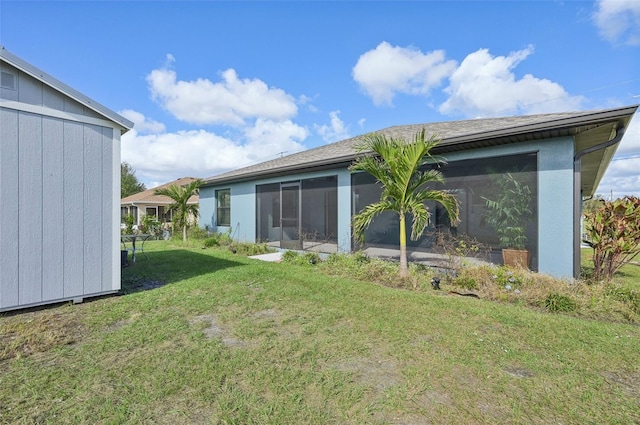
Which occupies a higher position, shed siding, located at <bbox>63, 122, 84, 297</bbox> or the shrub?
shed siding, located at <bbox>63, 122, 84, 297</bbox>

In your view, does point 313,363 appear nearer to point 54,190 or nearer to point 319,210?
point 54,190

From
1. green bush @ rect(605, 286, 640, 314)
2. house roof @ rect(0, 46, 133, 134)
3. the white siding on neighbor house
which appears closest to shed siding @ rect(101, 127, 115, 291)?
the white siding on neighbor house

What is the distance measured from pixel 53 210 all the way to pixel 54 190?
0.96 ft

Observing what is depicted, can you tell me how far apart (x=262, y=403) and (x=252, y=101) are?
18762 mm

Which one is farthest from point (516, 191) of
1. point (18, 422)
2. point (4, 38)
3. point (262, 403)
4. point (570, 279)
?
point (4, 38)

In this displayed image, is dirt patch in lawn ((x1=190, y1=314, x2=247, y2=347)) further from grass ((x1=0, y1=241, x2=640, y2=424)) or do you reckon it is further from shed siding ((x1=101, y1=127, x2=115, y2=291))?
shed siding ((x1=101, y1=127, x2=115, y2=291))

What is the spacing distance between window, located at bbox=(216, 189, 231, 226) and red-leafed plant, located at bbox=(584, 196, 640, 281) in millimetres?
11546

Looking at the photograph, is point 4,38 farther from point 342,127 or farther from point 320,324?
point 342,127

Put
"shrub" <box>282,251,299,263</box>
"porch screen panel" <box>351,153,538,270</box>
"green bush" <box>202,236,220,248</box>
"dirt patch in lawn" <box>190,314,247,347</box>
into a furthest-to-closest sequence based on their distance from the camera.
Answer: "green bush" <box>202,236,220,248</box>, "shrub" <box>282,251,299,263</box>, "porch screen panel" <box>351,153,538,270</box>, "dirt patch in lawn" <box>190,314,247,347</box>

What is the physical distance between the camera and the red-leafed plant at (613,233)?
509cm

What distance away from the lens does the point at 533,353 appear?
Result: 3.03 metres

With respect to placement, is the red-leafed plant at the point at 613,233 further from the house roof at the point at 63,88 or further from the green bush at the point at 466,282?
the house roof at the point at 63,88

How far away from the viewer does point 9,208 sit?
405cm

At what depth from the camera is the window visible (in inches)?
516
